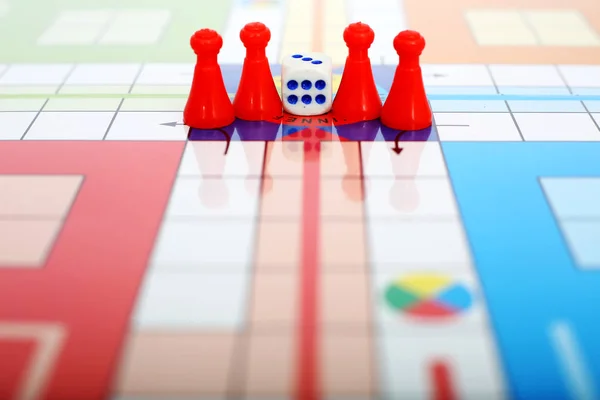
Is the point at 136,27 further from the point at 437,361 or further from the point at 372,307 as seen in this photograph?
the point at 437,361

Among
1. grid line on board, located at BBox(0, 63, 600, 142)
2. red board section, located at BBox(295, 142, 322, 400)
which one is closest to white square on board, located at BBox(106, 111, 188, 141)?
grid line on board, located at BBox(0, 63, 600, 142)

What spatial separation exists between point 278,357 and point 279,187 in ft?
1.80

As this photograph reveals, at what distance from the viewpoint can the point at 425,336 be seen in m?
1.26

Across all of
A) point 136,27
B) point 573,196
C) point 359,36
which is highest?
point 359,36

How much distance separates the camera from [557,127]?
6.45ft

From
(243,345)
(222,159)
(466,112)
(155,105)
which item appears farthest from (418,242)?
(155,105)

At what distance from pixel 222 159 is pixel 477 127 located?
68 cm

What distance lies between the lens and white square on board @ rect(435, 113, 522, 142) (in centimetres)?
191

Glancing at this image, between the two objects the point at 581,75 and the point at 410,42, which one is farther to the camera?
the point at 581,75

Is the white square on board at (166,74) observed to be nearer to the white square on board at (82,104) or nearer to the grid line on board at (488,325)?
the white square on board at (82,104)

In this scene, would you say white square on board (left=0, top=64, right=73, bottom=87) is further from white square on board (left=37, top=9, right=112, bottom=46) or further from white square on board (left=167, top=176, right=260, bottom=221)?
white square on board (left=167, top=176, right=260, bottom=221)

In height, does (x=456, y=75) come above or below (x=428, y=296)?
below

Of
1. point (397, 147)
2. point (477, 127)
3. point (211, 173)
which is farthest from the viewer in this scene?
point (477, 127)

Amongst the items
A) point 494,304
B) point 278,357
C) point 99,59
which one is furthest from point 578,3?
point 278,357
